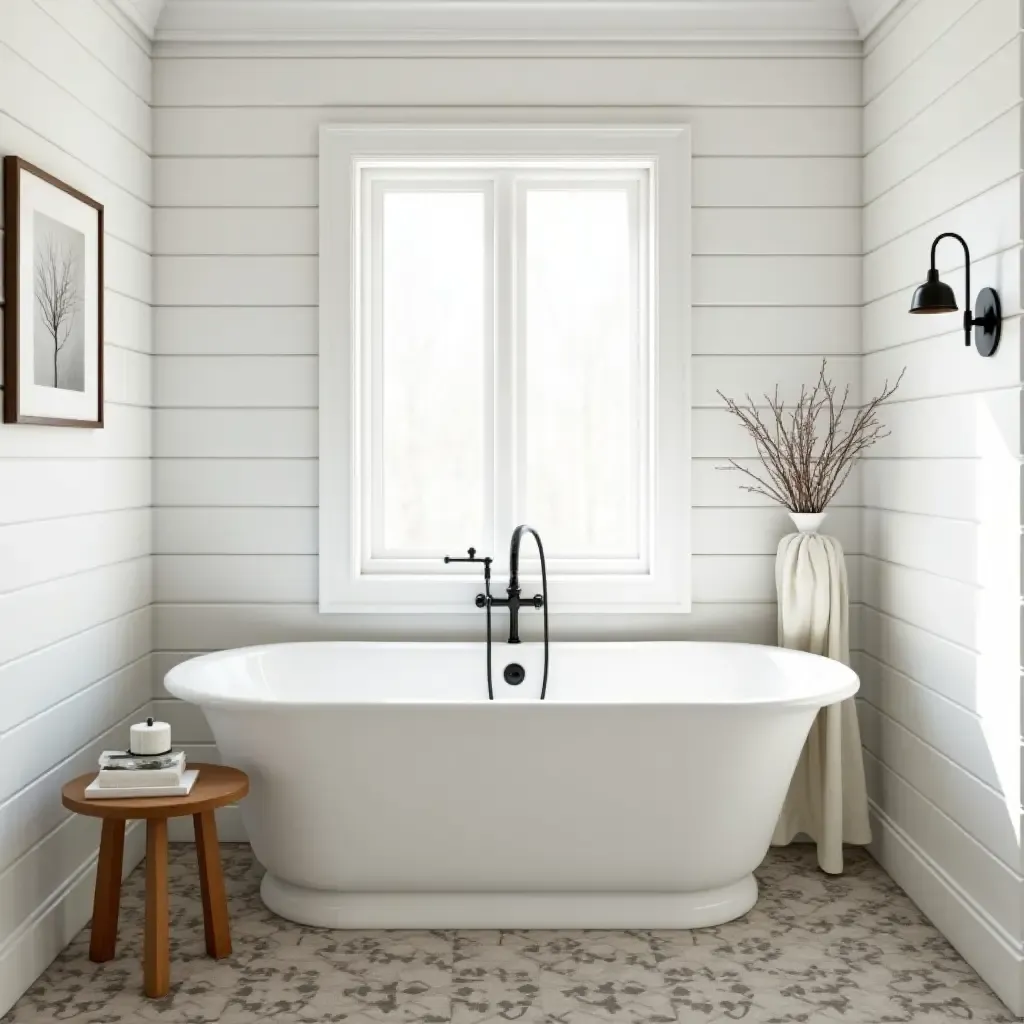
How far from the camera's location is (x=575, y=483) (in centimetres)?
357

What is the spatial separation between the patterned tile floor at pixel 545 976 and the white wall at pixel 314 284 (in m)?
0.93

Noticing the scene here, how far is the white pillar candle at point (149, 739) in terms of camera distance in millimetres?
2543

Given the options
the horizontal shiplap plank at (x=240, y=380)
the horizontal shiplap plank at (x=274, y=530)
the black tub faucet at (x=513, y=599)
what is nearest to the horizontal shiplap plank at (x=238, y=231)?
the horizontal shiplap plank at (x=240, y=380)

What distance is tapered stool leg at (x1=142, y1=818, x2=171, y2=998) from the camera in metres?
2.42

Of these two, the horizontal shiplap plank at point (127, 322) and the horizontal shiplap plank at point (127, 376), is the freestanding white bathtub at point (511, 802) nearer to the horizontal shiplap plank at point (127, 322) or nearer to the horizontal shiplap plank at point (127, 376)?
the horizontal shiplap plank at point (127, 376)

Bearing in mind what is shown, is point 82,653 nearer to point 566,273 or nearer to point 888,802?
point 566,273

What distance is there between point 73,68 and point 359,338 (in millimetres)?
Answer: 1110

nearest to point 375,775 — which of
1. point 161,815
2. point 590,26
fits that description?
point 161,815

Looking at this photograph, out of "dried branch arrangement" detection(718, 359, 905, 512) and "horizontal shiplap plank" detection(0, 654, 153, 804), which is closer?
"horizontal shiplap plank" detection(0, 654, 153, 804)

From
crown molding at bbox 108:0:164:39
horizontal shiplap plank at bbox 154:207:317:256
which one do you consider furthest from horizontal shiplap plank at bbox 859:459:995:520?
crown molding at bbox 108:0:164:39

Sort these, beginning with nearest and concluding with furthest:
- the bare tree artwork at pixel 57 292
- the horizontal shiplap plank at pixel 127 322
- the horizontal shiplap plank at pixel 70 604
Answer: the horizontal shiplap plank at pixel 70 604, the bare tree artwork at pixel 57 292, the horizontal shiplap plank at pixel 127 322

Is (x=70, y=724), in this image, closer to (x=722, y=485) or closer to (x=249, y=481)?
(x=249, y=481)

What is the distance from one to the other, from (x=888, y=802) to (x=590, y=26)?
257 centimetres

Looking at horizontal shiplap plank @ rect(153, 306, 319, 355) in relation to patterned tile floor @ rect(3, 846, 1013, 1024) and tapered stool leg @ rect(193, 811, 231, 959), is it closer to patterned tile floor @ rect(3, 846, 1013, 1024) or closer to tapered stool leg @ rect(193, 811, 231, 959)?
tapered stool leg @ rect(193, 811, 231, 959)
